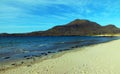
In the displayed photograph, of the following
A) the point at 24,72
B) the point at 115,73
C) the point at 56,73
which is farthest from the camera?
the point at 24,72

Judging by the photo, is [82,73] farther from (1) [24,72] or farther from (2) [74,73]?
(1) [24,72]

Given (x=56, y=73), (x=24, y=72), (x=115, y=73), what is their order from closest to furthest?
(x=115, y=73)
(x=56, y=73)
(x=24, y=72)

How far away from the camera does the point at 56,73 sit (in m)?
10.4

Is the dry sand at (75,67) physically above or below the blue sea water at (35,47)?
above

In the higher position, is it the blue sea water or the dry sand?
the dry sand

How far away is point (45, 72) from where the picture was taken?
35.1ft

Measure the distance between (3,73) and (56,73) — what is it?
3.93 metres

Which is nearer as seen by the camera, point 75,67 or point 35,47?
point 75,67

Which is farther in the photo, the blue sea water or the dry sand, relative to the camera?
the blue sea water

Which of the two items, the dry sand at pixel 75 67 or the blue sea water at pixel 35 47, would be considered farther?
the blue sea water at pixel 35 47

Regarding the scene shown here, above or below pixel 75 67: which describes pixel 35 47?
below

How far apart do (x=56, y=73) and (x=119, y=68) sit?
13.8 ft

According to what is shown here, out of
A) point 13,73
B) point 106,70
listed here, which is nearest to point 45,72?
point 13,73

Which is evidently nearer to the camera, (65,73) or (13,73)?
(65,73)
